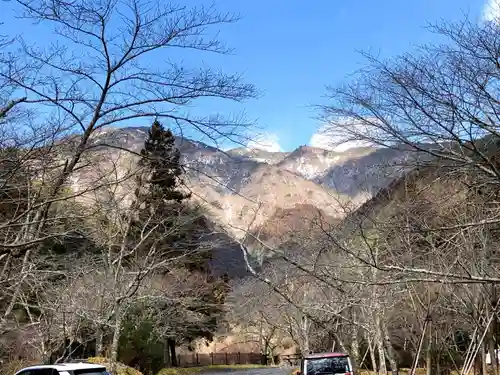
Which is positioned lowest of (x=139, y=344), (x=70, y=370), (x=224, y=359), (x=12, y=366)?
(x=224, y=359)

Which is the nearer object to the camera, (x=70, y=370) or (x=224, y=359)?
(x=70, y=370)

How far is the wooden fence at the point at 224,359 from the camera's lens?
2248 inches

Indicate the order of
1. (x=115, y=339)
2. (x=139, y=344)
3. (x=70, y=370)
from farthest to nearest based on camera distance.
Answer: (x=139, y=344) → (x=115, y=339) → (x=70, y=370)

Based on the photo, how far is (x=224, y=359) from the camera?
6012 centimetres

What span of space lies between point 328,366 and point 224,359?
47007 millimetres

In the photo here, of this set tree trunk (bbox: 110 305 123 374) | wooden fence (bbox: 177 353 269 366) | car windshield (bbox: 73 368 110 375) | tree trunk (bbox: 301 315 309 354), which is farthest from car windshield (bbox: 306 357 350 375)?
wooden fence (bbox: 177 353 269 366)

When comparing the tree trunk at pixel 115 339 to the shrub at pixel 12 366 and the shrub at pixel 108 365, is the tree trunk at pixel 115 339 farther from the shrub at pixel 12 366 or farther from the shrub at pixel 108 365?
the shrub at pixel 12 366

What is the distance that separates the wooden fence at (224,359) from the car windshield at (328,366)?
4255 centimetres

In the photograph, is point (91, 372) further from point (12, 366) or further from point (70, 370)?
point (12, 366)

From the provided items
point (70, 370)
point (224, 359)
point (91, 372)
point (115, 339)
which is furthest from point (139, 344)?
point (224, 359)

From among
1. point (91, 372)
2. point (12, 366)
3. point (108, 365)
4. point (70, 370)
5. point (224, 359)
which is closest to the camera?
point (70, 370)

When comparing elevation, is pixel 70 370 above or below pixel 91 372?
above

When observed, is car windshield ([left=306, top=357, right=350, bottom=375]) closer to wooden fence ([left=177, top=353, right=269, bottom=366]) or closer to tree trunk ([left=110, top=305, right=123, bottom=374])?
tree trunk ([left=110, top=305, right=123, bottom=374])

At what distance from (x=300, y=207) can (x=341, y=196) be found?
315 inches
